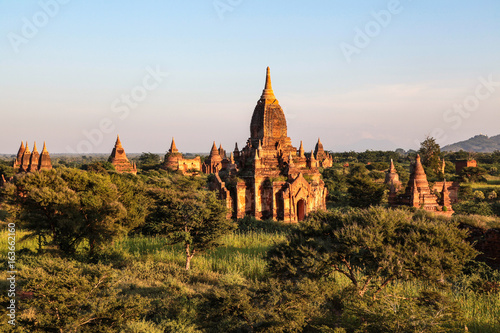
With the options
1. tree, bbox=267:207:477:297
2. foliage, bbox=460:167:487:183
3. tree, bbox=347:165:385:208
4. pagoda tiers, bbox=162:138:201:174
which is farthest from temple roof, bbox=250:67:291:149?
pagoda tiers, bbox=162:138:201:174

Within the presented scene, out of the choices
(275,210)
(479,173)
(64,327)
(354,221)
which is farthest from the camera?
(479,173)

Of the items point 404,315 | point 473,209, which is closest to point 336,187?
point 473,209

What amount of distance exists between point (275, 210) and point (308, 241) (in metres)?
14.7

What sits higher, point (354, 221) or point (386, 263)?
point (354, 221)

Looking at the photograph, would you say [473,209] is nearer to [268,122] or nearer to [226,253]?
[268,122]

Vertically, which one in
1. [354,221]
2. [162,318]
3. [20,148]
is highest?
[20,148]

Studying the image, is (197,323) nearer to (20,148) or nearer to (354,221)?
(354,221)

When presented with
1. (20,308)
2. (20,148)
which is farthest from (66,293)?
(20,148)

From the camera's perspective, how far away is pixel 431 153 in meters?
68.5

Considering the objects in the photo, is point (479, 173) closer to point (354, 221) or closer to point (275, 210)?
point (275, 210)

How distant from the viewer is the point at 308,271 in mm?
12523

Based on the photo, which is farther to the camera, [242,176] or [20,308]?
[242,176]

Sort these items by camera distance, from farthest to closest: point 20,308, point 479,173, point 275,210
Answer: point 479,173 → point 275,210 → point 20,308

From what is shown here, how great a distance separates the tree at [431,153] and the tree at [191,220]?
56.0 metres
